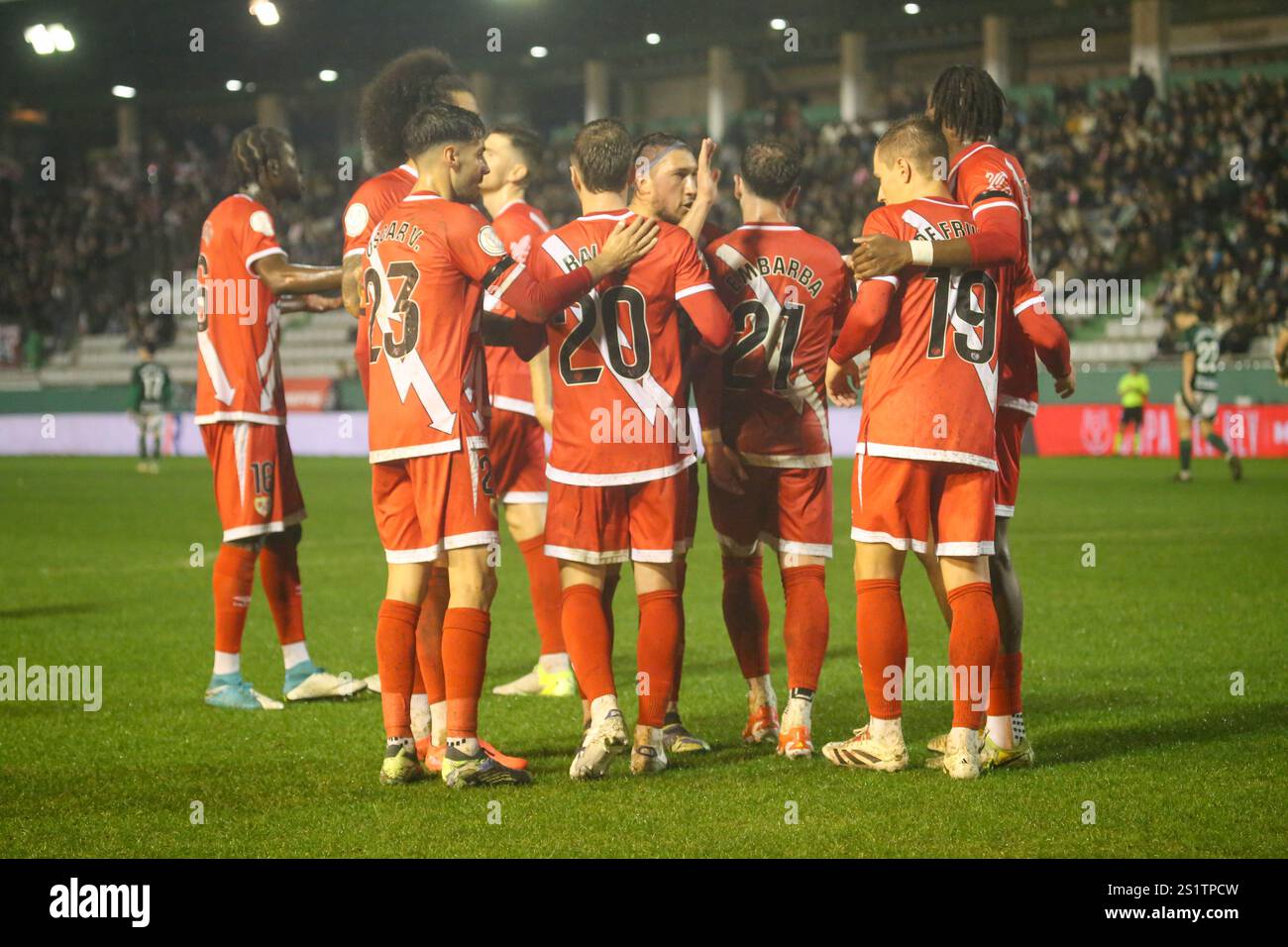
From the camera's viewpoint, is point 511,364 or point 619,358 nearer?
point 619,358

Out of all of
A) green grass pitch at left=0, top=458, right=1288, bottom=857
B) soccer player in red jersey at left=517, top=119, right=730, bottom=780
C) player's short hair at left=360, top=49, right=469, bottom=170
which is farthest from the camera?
player's short hair at left=360, top=49, right=469, bottom=170

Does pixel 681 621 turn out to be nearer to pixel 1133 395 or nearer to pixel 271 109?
pixel 1133 395

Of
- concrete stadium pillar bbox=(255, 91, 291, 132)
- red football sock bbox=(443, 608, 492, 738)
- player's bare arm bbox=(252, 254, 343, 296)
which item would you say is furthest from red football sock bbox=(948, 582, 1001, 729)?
concrete stadium pillar bbox=(255, 91, 291, 132)

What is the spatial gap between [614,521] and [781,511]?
2.52 ft

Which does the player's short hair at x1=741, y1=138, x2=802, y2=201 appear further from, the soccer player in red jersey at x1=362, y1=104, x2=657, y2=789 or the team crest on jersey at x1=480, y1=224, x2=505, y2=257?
the team crest on jersey at x1=480, y1=224, x2=505, y2=257

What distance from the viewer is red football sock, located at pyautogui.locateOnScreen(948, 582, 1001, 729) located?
16.4 ft

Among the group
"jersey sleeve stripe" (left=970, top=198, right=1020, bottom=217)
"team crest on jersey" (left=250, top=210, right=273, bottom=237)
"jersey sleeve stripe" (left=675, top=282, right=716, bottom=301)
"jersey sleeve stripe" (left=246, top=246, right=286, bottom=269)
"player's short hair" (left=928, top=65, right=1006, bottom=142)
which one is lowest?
"jersey sleeve stripe" (left=675, top=282, right=716, bottom=301)

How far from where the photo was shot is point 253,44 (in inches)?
1410

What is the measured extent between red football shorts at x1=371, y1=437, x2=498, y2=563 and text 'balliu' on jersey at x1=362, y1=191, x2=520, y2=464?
5 centimetres

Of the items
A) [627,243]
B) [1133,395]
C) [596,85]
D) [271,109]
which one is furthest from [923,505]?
[271,109]

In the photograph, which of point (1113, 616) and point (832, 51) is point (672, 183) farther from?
point (832, 51)

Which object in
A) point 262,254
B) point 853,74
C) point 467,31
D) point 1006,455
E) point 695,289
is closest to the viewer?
point 695,289

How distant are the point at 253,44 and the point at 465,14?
5.67 m

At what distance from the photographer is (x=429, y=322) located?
16.6ft
